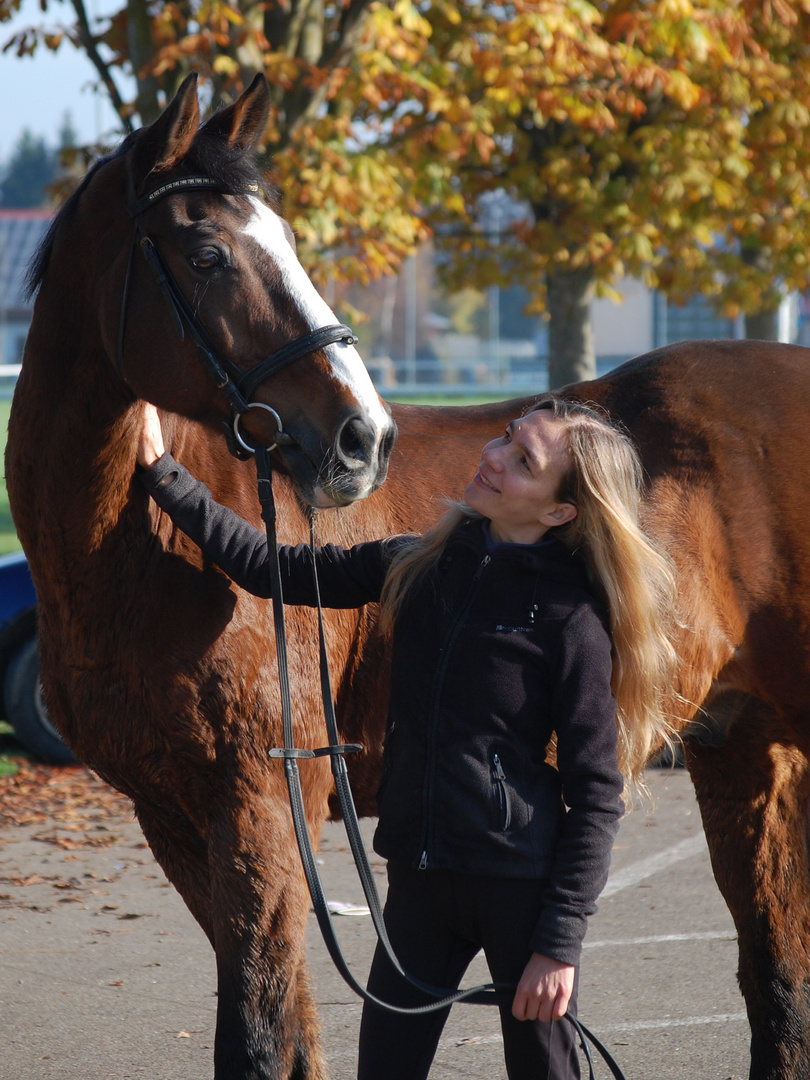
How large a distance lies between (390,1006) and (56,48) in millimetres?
6914

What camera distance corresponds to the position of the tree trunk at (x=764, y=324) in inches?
541

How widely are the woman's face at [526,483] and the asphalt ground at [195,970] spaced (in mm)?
1825

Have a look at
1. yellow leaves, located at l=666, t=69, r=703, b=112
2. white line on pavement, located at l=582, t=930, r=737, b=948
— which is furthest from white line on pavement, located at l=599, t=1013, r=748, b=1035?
yellow leaves, located at l=666, t=69, r=703, b=112

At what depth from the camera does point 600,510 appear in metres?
2.19

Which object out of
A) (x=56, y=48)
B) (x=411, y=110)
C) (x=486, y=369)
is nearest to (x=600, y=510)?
(x=56, y=48)

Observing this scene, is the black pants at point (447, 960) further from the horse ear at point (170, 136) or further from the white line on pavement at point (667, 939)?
the white line on pavement at point (667, 939)

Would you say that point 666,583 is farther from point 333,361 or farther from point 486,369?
point 486,369

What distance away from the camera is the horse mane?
2.43m

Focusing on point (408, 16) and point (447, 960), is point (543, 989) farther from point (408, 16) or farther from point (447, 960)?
Answer: point (408, 16)

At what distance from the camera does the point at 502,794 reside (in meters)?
2.04

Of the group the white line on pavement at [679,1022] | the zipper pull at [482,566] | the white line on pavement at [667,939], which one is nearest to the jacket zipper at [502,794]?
the zipper pull at [482,566]

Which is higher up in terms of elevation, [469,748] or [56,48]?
[56,48]

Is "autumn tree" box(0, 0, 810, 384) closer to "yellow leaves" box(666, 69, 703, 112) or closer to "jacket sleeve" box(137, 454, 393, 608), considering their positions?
"yellow leaves" box(666, 69, 703, 112)

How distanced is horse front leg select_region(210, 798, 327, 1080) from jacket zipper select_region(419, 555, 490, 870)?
50 centimetres
